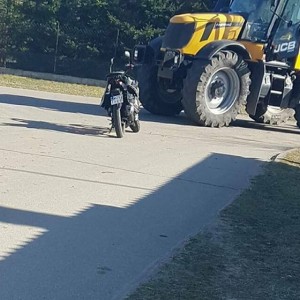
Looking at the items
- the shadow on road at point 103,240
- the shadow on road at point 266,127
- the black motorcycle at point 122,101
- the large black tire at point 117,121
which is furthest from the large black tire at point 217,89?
the shadow on road at point 103,240

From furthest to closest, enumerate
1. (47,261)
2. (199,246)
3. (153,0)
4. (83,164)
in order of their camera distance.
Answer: (153,0) < (83,164) < (199,246) < (47,261)

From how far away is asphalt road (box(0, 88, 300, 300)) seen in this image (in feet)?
22.8

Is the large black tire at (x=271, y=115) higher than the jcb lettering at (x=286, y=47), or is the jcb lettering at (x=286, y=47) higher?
the jcb lettering at (x=286, y=47)

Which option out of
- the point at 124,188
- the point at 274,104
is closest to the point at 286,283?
the point at 124,188

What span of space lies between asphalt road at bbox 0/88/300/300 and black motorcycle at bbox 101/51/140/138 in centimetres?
29

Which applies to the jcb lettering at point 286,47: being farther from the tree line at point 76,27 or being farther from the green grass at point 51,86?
the tree line at point 76,27

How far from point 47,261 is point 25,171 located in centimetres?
415

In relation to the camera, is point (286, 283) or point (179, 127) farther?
point (179, 127)

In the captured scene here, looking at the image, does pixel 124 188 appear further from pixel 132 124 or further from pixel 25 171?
pixel 132 124

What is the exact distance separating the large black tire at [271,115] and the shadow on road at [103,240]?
380 inches

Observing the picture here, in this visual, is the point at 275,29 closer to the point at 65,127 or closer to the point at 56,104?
the point at 56,104

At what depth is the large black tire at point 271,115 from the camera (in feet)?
69.2

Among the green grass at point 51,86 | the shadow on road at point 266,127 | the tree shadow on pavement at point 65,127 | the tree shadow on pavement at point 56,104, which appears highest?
the tree shadow on pavement at point 65,127

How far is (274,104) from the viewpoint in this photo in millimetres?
20422
